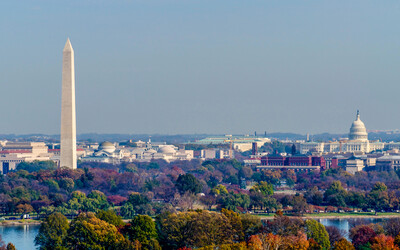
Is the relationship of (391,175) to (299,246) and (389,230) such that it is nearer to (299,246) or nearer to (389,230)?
(389,230)

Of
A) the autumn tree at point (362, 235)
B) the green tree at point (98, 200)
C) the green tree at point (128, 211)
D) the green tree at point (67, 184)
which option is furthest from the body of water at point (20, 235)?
the green tree at point (67, 184)

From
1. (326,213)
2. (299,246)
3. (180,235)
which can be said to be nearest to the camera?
(299,246)

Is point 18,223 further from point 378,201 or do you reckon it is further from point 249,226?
point 378,201

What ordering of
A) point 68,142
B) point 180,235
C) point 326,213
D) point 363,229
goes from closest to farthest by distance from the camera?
point 180,235 < point 363,229 < point 326,213 < point 68,142


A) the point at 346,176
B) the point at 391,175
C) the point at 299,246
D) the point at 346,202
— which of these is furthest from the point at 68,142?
the point at 299,246

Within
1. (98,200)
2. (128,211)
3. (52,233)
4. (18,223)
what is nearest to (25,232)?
(18,223)

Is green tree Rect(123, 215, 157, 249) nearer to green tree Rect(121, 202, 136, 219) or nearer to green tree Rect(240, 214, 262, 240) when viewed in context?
green tree Rect(240, 214, 262, 240)

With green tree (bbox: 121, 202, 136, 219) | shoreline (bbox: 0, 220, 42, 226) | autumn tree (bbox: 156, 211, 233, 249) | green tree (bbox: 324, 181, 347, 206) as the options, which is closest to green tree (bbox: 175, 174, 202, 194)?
green tree (bbox: 324, 181, 347, 206)
